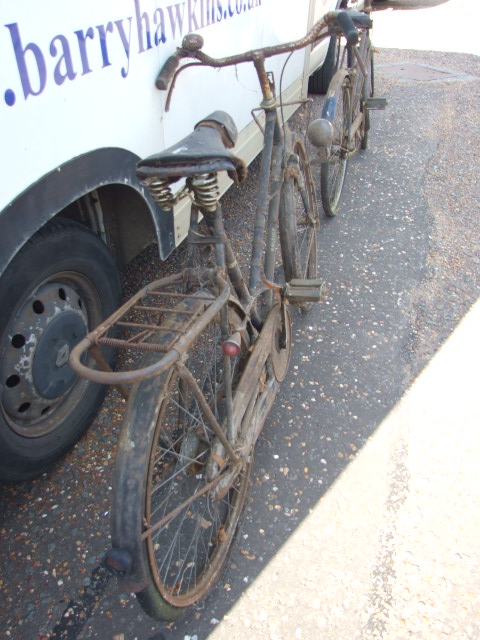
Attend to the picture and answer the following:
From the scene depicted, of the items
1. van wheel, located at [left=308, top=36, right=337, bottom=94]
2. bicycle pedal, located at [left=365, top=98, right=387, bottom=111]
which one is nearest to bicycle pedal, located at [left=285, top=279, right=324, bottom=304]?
bicycle pedal, located at [left=365, top=98, right=387, bottom=111]

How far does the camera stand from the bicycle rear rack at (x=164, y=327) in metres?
1.34

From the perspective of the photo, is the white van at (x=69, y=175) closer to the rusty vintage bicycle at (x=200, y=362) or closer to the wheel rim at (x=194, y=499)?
the rusty vintage bicycle at (x=200, y=362)

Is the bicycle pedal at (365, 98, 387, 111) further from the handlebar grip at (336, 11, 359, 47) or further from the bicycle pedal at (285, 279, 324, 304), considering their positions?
the bicycle pedal at (285, 279, 324, 304)

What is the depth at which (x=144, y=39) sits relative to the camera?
88.8 inches

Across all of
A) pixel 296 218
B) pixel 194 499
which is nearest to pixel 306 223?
pixel 296 218

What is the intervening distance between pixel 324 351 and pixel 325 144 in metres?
1.20

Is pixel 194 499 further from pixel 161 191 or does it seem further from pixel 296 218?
pixel 296 218

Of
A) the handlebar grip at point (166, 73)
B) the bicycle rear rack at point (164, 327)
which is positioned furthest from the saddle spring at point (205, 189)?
the handlebar grip at point (166, 73)

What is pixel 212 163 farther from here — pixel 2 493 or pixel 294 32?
pixel 294 32

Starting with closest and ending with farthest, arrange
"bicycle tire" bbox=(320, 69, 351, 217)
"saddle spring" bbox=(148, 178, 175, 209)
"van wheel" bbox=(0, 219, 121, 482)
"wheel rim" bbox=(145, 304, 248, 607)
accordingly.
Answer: "saddle spring" bbox=(148, 178, 175, 209) < "wheel rim" bbox=(145, 304, 248, 607) < "van wheel" bbox=(0, 219, 121, 482) < "bicycle tire" bbox=(320, 69, 351, 217)

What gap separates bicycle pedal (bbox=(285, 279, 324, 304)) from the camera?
99.0 inches

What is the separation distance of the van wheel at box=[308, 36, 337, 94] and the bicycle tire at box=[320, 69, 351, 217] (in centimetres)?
255

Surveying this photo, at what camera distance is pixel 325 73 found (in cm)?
688

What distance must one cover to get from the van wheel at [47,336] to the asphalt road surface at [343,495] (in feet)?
0.81
